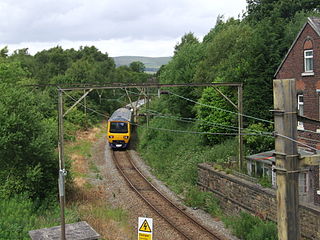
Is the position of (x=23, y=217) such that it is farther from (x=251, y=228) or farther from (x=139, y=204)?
(x=251, y=228)

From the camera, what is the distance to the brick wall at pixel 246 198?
1274cm

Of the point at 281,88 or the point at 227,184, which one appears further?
the point at 227,184

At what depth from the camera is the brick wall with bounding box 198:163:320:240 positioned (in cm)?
1274

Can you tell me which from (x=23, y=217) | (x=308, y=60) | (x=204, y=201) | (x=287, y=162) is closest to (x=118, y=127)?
(x=204, y=201)

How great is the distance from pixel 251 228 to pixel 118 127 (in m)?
19.2

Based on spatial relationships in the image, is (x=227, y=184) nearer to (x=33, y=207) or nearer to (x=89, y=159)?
(x=33, y=207)

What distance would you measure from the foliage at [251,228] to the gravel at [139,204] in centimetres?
31

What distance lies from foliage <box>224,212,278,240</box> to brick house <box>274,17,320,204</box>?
13.5ft

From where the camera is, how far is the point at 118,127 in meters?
31.9

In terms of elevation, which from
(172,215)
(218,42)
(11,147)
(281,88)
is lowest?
(172,215)

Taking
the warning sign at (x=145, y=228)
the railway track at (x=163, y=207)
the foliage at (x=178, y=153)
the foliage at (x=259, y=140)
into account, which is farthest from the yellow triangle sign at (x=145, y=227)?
the foliage at (x=259, y=140)

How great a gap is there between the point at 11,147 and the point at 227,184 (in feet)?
32.2

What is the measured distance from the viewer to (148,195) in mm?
19859

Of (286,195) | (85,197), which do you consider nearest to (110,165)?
(85,197)
